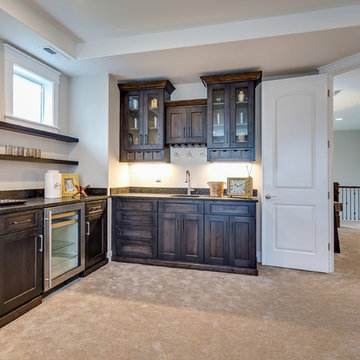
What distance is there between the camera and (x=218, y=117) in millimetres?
3627

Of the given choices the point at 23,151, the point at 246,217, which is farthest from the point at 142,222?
the point at 23,151

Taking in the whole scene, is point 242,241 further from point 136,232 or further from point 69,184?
point 69,184


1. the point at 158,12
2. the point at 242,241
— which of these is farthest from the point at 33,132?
the point at 242,241

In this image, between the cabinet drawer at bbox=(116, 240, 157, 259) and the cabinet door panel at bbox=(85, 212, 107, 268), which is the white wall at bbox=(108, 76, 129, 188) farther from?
the cabinet drawer at bbox=(116, 240, 157, 259)

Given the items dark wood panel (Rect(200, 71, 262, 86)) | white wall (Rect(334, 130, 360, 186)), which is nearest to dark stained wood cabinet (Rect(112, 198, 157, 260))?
dark wood panel (Rect(200, 71, 262, 86))

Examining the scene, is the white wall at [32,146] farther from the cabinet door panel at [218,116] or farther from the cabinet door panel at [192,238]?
the cabinet door panel at [218,116]

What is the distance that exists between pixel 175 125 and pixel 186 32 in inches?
50.3

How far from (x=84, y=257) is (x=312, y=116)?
3.35m

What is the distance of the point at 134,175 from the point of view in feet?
13.9

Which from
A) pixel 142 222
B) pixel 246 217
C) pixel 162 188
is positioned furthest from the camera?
pixel 162 188

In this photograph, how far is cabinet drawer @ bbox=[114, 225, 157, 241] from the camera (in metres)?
3.52

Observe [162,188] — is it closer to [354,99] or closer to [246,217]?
[246,217]

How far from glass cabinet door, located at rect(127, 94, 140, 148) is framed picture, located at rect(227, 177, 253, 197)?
151 centimetres

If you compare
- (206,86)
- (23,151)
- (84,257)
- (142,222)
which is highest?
(206,86)
